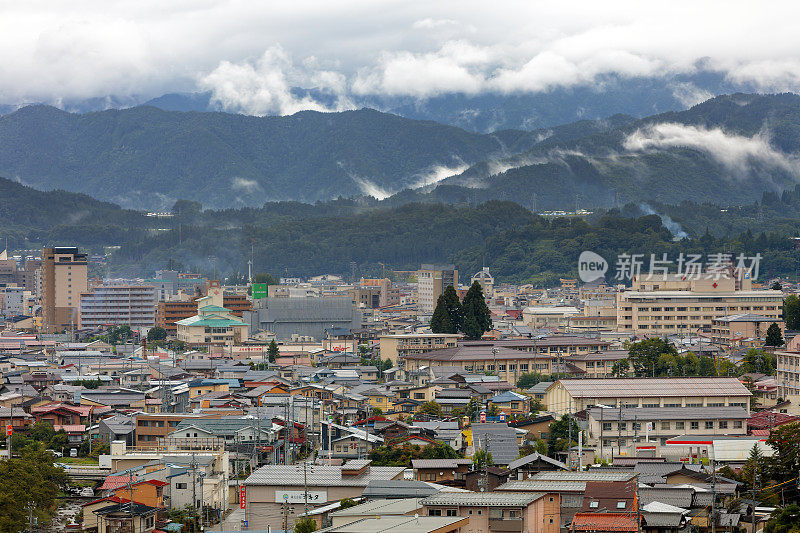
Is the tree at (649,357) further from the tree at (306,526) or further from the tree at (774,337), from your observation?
the tree at (306,526)

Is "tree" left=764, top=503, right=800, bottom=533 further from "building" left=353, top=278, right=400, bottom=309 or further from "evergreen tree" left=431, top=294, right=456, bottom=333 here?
"building" left=353, top=278, right=400, bottom=309

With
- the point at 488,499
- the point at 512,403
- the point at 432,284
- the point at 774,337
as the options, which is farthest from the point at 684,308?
the point at 488,499

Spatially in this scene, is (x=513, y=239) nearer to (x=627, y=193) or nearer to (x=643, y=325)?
(x=643, y=325)

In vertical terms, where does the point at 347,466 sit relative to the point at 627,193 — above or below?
below

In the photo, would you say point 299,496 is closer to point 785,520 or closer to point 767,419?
point 785,520

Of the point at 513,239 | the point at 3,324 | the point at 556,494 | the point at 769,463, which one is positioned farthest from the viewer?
the point at 513,239

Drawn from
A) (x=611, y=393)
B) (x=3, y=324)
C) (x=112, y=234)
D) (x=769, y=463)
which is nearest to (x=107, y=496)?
(x=769, y=463)
